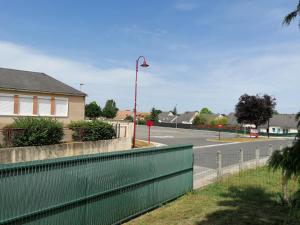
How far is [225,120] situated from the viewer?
110 metres

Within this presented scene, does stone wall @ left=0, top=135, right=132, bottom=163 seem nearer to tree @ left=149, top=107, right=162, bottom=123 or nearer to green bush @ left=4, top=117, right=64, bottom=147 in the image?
green bush @ left=4, top=117, right=64, bottom=147

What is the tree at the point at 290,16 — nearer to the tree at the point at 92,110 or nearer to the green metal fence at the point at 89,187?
the green metal fence at the point at 89,187

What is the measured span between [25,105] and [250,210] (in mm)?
22058

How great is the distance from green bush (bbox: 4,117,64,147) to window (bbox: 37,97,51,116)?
7583 millimetres

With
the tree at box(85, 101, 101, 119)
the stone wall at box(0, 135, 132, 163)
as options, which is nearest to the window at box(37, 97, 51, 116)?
the stone wall at box(0, 135, 132, 163)

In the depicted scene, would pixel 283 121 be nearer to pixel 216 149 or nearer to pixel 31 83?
pixel 216 149

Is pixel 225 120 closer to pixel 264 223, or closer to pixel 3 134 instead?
pixel 3 134

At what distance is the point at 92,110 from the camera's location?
8356 centimetres

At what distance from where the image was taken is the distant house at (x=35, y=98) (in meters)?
26.1

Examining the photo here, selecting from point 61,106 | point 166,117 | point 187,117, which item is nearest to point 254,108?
point 61,106

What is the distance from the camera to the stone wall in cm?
1651

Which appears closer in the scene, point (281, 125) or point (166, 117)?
point (281, 125)

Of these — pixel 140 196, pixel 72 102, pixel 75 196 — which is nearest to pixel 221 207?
pixel 140 196

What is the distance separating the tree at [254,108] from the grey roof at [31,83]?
28.0 metres
